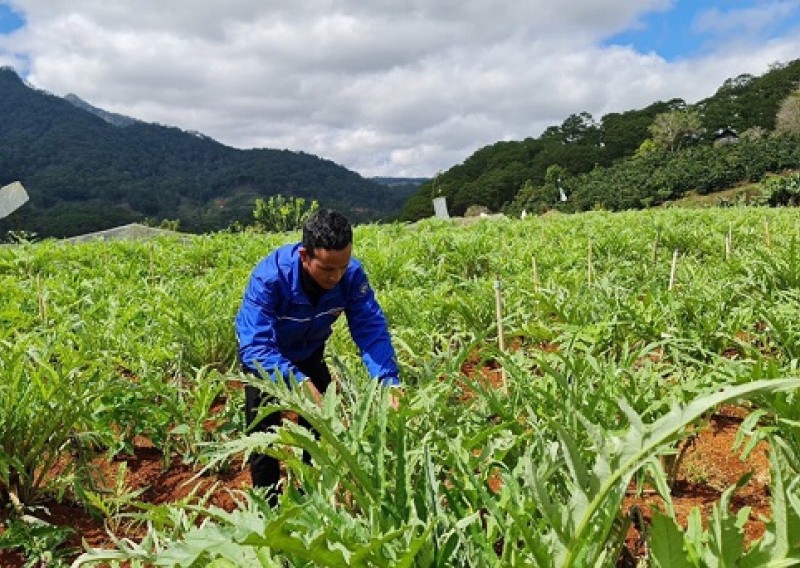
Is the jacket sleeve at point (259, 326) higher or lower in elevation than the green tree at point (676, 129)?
lower

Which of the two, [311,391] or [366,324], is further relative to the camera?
[366,324]

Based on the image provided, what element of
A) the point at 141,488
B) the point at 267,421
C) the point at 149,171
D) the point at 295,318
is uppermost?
the point at 149,171

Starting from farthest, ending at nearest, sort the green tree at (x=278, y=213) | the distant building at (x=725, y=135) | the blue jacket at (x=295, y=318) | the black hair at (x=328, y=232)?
the distant building at (x=725, y=135) → the green tree at (x=278, y=213) → the blue jacket at (x=295, y=318) → the black hair at (x=328, y=232)

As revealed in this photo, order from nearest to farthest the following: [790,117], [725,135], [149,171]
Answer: [790,117] → [725,135] → [149,171]

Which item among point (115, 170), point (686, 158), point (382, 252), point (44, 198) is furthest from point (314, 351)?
point (115, 170)

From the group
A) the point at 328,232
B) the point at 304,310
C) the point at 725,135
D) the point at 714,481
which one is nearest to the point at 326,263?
the point at 328,232

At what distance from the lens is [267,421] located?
2.68 meters

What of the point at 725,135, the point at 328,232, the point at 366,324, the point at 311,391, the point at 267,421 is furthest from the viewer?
the point at 725,135

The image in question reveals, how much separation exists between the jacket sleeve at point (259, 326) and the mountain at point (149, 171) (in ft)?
234

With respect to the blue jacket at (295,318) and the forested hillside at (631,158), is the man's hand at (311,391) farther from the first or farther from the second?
the forested hillside at (631,158)

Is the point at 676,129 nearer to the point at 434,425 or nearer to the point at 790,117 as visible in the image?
the point at 790,117

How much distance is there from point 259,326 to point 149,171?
129m

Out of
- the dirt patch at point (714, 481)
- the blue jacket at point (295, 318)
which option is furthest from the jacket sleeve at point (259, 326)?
the dirt patch at point (714, 481)

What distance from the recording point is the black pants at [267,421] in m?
2.60
